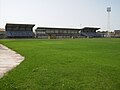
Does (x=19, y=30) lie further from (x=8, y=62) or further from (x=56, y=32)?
(x=8, y=62)

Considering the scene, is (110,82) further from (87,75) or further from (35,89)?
(35,89)

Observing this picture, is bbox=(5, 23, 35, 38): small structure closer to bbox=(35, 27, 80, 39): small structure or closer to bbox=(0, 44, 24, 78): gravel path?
bbox=(35, 27, 80, 39): small structure

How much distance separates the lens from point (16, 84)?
8.51 metres

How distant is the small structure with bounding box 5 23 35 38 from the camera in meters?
108

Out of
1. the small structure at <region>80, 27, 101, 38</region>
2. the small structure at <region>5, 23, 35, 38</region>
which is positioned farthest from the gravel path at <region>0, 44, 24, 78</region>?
the small structure at <region>80, 27, 101, 38</region>

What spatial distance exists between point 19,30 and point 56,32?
905 inches

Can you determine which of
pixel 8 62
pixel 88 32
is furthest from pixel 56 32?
pixel 8 62

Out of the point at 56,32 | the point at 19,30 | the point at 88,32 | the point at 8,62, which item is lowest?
the point at 8,62

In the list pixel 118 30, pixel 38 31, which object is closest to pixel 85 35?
pixel 38 31

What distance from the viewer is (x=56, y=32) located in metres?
128

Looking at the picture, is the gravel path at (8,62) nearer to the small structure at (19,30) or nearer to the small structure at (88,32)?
the small structure at (19,30)

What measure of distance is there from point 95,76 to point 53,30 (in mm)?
117763

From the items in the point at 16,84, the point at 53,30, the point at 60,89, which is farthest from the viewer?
the point at 53,30

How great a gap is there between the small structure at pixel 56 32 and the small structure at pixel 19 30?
603 centimetres
